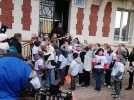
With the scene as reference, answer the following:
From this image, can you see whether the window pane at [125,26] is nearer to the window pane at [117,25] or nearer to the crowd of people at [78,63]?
the window pane at [117,25]

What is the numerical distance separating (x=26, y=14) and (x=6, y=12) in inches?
38.7

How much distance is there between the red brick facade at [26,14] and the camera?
1412 centimetres

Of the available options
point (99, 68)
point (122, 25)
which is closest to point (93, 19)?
point (122, 25)

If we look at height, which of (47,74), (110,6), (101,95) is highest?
(110,6)

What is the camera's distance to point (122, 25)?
741 inches

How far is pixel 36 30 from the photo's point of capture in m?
14.7

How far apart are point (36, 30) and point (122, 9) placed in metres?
5.63

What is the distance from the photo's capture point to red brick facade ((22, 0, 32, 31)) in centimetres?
1412

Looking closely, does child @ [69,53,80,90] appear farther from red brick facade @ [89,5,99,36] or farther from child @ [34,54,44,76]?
red brick facade @ [89,5,99,36]

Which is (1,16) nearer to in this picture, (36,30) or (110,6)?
(36,30)

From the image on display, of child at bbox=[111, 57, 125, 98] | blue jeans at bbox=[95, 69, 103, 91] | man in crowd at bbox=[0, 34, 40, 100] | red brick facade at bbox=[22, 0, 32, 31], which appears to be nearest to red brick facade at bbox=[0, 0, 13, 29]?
red brick facade at bbox=[22, 0, 32, 31]

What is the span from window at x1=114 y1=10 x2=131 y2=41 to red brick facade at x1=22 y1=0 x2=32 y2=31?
221 inches

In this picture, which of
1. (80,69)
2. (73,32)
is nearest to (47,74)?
(80,69)

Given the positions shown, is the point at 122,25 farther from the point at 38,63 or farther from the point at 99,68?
the point at 38,63
